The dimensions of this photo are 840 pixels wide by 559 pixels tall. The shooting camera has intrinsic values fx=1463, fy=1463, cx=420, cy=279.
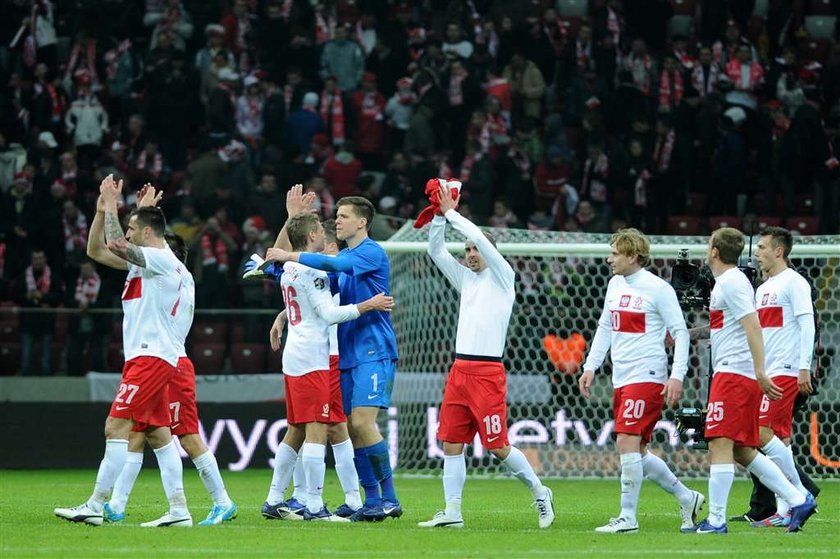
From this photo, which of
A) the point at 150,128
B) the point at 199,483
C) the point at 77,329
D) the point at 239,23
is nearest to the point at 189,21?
the point at 239,23

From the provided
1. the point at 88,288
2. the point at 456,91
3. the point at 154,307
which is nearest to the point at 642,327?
the point at 154,307

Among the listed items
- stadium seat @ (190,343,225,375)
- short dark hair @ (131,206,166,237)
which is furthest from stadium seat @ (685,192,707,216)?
short dark hair @ (131,206,166,237)

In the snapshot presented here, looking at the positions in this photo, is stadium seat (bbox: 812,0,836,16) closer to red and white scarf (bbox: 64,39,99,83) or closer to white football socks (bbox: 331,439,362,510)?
red and white scarf (bbox: 64,39,99,83)

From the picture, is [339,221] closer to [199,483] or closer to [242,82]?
[199,483]

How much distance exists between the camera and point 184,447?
9727mm

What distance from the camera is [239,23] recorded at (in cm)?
2275

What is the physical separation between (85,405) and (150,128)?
654cm

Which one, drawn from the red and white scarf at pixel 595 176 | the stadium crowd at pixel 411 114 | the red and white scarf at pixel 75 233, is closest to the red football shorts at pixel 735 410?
the stadium crowd at pixel 411 114

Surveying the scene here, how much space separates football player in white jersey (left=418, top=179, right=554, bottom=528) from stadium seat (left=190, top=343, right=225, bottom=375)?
6592mm

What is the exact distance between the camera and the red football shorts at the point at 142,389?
30.2 ft

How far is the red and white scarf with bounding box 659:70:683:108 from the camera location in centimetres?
2139

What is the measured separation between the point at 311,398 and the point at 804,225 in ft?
37.3

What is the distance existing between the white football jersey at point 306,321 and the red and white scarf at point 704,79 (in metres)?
12.7

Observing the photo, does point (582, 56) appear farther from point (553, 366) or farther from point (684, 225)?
point (553, 366)
